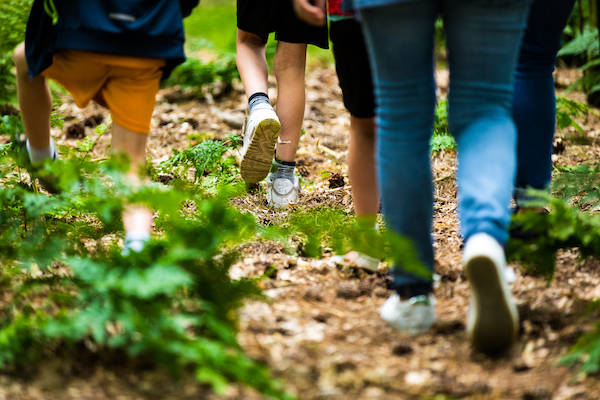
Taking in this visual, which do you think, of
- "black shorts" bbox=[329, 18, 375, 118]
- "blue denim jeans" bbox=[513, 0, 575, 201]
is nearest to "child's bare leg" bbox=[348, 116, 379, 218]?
"black shorts" bbox=[329, 18, 375, 118]

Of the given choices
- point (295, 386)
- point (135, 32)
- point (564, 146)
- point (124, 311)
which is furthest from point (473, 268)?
point (564, 146)

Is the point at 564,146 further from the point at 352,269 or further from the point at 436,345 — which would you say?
the point at 436,345

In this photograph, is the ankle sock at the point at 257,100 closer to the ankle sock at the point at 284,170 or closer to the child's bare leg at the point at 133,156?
the ankle sock at the point at 284,170

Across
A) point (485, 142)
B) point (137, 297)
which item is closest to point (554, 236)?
point (485, 142)

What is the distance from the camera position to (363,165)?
8.79 feet

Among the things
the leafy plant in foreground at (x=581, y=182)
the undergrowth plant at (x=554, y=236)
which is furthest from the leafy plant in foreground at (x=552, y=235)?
the leafy plant in foreground at (x=581, y=182)

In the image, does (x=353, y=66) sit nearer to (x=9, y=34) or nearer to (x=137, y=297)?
(x=137, y=297)

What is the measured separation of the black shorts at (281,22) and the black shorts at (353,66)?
0.90 meters

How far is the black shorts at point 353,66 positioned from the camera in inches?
97.3

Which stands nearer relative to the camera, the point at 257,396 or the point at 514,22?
the point at 257,396

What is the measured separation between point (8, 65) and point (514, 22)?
4.14m

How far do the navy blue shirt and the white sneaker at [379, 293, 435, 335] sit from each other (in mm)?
1109

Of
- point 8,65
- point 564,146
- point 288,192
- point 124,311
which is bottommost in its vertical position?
point 124,311

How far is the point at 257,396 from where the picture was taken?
170 centimetres
